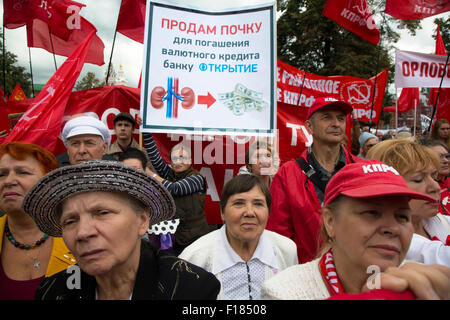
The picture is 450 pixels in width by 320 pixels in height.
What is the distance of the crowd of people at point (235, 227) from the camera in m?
1.27

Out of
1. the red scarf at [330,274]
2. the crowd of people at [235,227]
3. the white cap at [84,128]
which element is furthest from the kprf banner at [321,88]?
the red scarf at [330,274]

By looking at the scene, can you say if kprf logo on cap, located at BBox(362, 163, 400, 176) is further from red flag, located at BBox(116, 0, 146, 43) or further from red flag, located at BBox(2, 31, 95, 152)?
red flag, located at BBox(116, 0, 146, 43)

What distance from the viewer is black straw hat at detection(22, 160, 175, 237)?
1391mm

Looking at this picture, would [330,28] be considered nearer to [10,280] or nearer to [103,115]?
[103,115]

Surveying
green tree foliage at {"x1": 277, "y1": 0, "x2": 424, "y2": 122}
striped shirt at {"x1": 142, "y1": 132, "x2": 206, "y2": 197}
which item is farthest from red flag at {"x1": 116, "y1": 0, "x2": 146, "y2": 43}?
green tree foliage at {"x1": 277, "y1": 0, "x2": 424, "y2": 122}

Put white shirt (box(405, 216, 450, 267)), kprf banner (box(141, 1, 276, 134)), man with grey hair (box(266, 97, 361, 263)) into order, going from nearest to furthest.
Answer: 1. white shirt (box(405, 216, 450, 267))
2. man with grey hair (box(266, 97, 361, 263))
3. kprf banner (box(141, 1, 276, 134))

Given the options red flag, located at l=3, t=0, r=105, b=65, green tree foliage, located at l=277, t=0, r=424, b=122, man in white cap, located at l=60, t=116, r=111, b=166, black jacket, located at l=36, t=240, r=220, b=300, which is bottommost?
black jacket, located at l=36, t=240, r=220, b=300

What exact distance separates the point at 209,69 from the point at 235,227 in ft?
5.69

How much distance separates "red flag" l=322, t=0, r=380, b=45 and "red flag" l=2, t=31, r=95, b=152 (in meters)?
3.85

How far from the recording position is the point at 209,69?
3.33m

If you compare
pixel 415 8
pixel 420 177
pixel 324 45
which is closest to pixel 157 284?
pixel 420 177

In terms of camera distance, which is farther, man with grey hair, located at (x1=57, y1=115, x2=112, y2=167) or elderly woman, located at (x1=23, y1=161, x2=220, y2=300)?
man with grey hair, located at (x1=57, y1=115, x2=112, y2=167)

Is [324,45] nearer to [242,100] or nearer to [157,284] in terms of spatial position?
[242,100]
